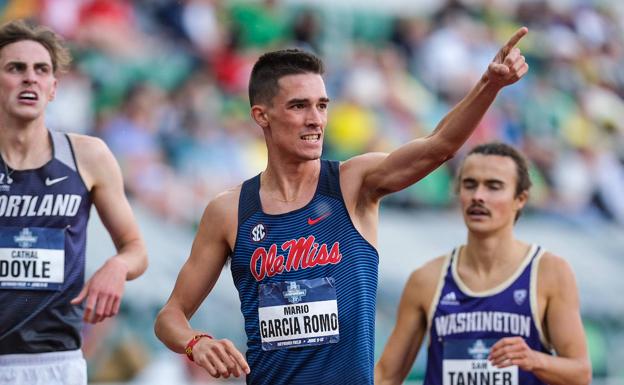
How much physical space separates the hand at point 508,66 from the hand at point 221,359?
4.36 feet

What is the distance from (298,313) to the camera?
14.8ft

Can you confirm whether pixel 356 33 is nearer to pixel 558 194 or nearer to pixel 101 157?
pixel 558 194

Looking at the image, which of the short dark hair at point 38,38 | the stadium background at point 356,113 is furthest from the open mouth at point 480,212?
the stadium background at point 356,113

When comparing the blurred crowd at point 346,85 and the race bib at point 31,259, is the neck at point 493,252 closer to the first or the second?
the race bib at point 31,259

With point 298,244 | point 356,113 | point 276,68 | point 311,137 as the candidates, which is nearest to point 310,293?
point 298,244

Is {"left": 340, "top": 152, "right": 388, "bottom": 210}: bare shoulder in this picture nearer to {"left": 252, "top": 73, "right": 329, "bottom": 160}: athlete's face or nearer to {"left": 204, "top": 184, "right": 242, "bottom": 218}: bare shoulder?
{"left": 252, "top": 73, "right": 329, "bottom": 160}: athlete's face

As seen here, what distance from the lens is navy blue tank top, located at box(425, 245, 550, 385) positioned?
5.59 meters

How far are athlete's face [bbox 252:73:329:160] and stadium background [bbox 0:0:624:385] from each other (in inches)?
217

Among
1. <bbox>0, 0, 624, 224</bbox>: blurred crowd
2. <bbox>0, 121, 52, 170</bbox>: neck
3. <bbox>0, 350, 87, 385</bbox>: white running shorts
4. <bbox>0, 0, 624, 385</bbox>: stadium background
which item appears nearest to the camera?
<bbox>0, 350, 87, 385</bbox>: white running shorts

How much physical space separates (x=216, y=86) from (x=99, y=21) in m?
1.27

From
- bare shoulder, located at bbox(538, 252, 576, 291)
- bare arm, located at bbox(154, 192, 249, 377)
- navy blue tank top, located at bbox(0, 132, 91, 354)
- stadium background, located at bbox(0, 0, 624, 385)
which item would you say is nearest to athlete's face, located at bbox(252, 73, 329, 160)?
bare arm, located at bbox(154, 192, 249, 377)

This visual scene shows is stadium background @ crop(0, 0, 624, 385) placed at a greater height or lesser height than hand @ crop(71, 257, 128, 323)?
greater

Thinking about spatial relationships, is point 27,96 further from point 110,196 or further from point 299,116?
point 299,116

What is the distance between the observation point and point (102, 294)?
455 centimetres
